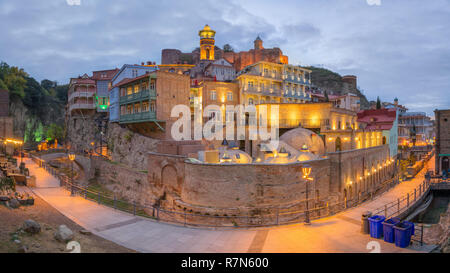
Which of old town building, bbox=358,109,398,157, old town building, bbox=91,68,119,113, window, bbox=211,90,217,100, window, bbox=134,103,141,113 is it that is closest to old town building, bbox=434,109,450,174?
old town building, bbox=358,109,398,157

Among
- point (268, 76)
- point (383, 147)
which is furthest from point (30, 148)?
point (383, 147)

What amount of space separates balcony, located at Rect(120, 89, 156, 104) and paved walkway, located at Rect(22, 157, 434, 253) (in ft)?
64.3

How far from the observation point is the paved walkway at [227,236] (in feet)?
32.4

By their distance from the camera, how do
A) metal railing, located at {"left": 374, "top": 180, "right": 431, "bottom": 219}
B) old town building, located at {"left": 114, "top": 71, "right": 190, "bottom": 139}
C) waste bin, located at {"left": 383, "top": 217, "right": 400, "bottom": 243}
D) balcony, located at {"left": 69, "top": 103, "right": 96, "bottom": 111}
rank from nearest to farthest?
waste bin, located at {"left": 383, "top": 217, "right": 400, "bottom": 243} → metal railing, located at {"left": 374, "top": 180, "right": 431, "bottom": 219} → old town building, located at {"left": 114, "top": 71, "right": 190, "bottom": 139} → balcony, located at {"left": 69, "top": 103, "right": 96, "bottom": 111}

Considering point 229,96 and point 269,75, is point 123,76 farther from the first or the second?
point 269,75

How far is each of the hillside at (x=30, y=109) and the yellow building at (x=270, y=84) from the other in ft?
148

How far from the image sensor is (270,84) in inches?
1811

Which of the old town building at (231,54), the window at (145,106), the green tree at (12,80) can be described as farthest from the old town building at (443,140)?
the green tree at (12,80)

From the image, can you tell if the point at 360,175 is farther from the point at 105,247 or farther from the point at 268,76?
the point at 105,247

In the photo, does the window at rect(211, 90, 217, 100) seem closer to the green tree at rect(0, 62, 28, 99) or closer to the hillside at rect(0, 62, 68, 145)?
the hillside at rect(0, 62, 68, 145)

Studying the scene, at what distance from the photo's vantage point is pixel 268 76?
150 feet

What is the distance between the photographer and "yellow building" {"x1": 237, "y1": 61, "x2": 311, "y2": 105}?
141 ft

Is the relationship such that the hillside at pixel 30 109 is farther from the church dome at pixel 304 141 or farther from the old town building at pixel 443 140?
the old town building at pixel 443 140

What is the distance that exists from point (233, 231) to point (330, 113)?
27.7 m
